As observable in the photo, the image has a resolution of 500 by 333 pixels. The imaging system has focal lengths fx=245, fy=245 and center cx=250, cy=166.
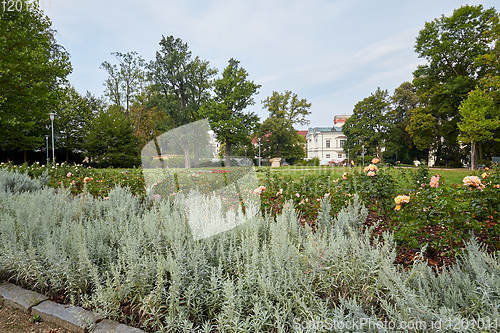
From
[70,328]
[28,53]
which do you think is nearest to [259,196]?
[70,328]

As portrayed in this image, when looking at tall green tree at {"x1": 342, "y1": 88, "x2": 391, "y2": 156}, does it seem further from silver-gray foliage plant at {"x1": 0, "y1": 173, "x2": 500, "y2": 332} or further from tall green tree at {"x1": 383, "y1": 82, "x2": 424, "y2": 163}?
silver-gray foliage plant at {"x1": 0, "y1": 173, "x2": 500, "y2": 332}

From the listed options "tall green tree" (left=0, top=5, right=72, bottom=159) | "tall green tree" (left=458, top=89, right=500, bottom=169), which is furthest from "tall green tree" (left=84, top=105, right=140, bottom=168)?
"tall green tree" (left=458, top=89, right=500, bottom=169)

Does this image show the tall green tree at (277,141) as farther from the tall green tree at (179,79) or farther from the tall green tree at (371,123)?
the tall green tree at (179,79)

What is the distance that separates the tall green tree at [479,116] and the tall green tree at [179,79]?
23.7 metres

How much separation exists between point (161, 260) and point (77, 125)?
105 feet

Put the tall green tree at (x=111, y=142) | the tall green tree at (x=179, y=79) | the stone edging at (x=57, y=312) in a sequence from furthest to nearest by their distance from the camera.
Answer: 1. the tall green tree at (x=111, y=142)
2. the tall green tree at (x=179, y=79)
3. the stone edging at (x=57, y=312)

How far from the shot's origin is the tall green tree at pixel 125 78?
92.7 feet

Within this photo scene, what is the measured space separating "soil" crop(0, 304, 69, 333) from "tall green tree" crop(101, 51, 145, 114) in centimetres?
3002

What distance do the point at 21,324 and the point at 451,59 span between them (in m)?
33.9

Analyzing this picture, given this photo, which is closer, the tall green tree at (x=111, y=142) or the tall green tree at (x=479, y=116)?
the tall green tree at (x=479, y=116)

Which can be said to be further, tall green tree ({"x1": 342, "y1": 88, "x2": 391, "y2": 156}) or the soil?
tall green tree ({"x1": 342, "y1": 88, "x2": 391, "y2": 156})

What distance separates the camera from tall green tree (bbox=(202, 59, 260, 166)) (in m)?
27.1

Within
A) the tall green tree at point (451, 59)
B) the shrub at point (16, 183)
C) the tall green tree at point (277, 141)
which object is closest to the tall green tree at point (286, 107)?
the tall green tree at point (277, 141)

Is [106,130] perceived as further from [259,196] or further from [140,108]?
[259,196]
